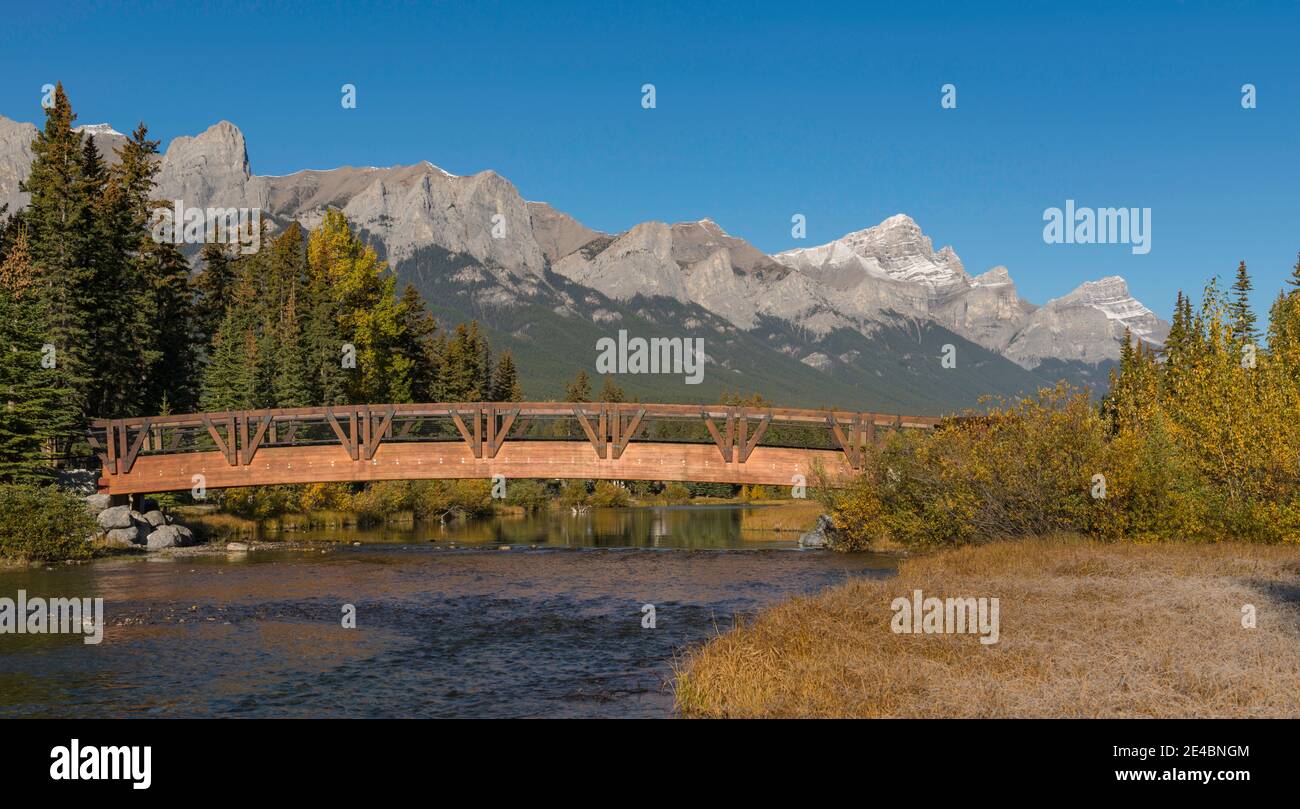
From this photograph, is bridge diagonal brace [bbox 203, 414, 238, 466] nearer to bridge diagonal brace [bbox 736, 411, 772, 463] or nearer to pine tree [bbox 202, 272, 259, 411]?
pine tree [bbox 202, 272, 259, 411]

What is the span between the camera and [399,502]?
67125mm

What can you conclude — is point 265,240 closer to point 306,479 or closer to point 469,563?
point 306,479

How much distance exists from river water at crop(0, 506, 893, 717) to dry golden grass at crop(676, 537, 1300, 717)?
5.93ft

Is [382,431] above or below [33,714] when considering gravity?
above

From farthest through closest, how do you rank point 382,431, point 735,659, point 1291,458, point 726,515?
1. point 726,515
2. point 382,431
3. point 1291,458
4. point 735,659

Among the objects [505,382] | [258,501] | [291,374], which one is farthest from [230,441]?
[505,382]

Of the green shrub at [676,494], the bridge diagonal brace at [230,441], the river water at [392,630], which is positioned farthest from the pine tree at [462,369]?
the river water at [392,630]

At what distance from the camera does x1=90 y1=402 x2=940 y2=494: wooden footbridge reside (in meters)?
44.1

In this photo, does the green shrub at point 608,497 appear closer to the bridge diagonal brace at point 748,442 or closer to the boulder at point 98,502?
the bridge diagonal brace at point 748,442

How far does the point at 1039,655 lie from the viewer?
16.1 metres

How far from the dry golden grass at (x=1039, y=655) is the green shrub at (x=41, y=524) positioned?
28.3m

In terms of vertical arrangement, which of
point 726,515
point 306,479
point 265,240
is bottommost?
point 726,515

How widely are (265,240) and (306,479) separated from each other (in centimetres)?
3865
